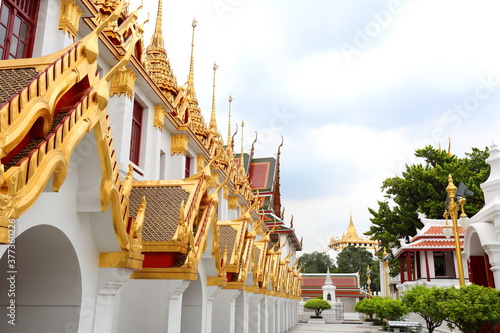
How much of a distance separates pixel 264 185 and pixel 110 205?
3639 cm

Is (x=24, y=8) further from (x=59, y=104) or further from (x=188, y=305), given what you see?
(x=188, y=305)

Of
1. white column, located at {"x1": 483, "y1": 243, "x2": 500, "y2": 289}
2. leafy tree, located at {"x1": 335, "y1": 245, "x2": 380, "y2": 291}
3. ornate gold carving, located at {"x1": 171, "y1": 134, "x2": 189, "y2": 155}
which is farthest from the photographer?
leafy tree, located at {"x1": 335, "y1": 245, "x2": 380, "y2": 291}

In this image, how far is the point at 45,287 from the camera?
15.0 feet

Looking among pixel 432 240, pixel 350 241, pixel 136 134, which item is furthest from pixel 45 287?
pixel 350 241

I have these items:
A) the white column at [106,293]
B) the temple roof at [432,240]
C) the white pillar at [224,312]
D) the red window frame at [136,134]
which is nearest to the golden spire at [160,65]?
the red window frame at [136,134]

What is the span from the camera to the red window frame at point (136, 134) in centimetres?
1083

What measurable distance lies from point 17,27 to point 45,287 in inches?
173

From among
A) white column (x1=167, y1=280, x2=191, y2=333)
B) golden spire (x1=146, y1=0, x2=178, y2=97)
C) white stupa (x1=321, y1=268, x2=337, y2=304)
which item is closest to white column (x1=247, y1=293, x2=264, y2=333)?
golden spire (x1=146, y1=0, x2=178, y2=97)

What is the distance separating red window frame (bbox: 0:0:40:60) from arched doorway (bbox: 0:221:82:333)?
3446 mm

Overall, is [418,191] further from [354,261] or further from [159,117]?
[354,261]

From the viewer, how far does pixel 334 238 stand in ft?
397

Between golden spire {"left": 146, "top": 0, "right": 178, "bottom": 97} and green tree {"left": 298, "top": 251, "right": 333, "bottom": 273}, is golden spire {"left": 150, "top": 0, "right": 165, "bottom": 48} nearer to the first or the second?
golden spire {"left": 146, "top": 0, "right": 178, "bottom": 97}

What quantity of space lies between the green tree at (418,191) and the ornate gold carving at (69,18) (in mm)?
25680

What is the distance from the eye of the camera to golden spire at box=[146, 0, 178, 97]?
12.8 metres
